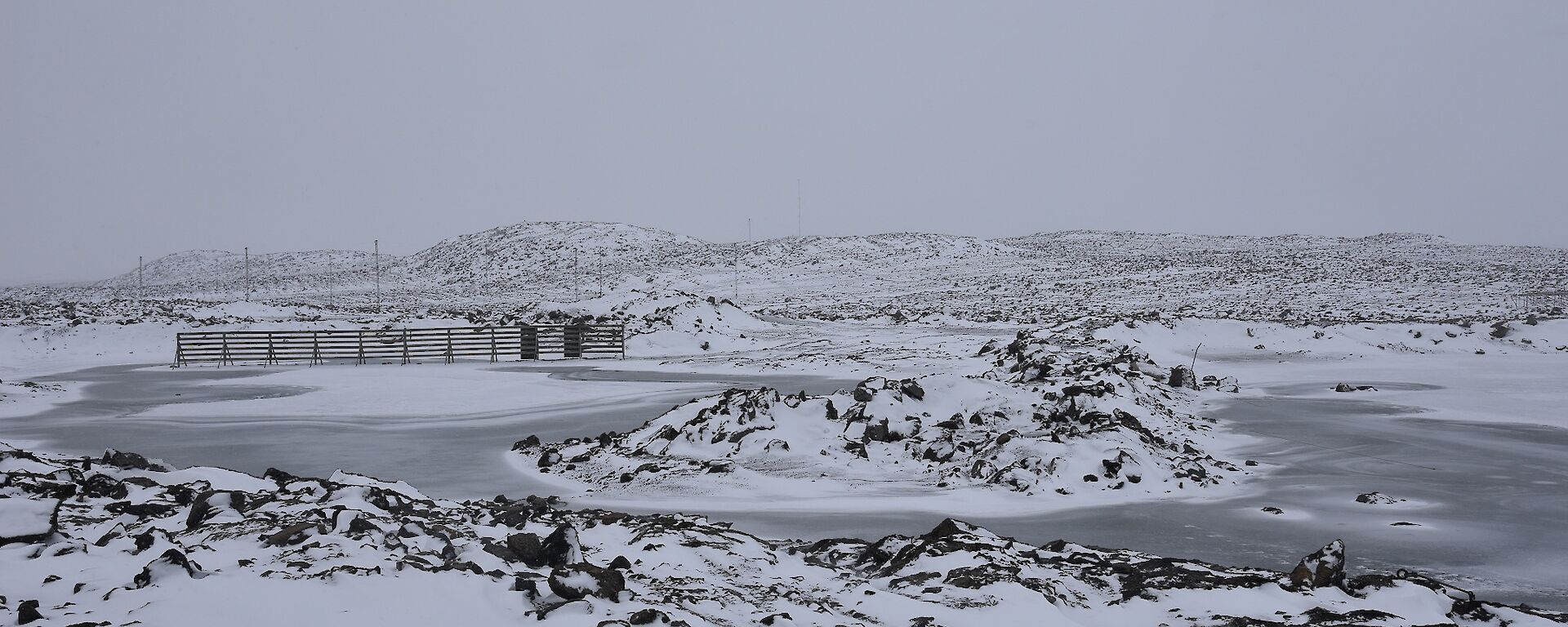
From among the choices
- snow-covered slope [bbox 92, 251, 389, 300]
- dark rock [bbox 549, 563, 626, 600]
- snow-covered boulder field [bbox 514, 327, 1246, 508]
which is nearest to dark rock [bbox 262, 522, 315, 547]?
dark rock [bbox 549, 563, 626, 600]

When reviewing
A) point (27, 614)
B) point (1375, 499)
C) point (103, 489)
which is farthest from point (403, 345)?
point (1375, 499)

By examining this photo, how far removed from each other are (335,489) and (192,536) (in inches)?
59.8

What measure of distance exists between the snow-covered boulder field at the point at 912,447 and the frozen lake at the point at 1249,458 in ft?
2.46

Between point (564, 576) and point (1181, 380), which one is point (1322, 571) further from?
point (1181, 380)

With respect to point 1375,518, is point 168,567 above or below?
above

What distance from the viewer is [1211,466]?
10.8 meters

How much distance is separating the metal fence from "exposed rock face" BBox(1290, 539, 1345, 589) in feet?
79.7

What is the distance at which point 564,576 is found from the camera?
505 centimetres

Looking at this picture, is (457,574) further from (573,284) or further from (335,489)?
(573,284)

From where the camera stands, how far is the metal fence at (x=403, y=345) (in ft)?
91.2

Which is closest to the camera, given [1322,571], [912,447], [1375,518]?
[1322,571]

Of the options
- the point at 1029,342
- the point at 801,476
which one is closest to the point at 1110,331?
the point at 1029,342

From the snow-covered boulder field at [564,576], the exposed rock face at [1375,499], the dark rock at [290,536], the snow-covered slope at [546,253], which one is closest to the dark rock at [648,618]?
the snow-covered boulder field at [564,576]

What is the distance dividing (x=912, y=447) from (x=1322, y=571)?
6.03m
